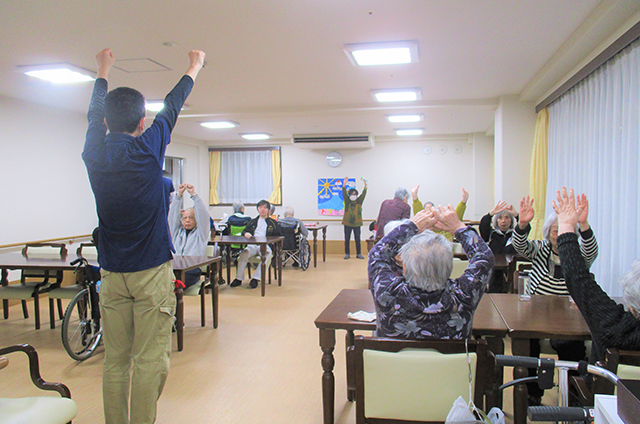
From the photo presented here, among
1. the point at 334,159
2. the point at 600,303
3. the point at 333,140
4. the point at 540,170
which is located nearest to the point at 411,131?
the point at 333,140

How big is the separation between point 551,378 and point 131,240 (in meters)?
1.59

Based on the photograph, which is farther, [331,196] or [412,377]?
[331,196]

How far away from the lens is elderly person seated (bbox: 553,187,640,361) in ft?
5.07

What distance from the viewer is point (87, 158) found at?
5.30 ft

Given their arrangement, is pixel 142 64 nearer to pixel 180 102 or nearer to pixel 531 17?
pixel 180 102

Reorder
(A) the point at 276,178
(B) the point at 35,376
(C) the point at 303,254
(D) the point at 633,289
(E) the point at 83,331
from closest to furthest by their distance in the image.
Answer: (D) the point at 633,289, (B) the point at 35,376, (E) the point at 83,331, (C) the point at 303,254, (A) the point at 276,178

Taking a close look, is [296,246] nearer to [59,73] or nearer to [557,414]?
[59,73]

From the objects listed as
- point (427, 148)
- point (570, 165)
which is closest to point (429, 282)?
point (570, 165)

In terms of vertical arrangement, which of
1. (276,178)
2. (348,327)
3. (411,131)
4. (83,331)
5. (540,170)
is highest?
(411,131)

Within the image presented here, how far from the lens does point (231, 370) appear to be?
10.2 feet

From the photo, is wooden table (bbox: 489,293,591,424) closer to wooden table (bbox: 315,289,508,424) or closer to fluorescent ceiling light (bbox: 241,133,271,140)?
wooden table (bbox: 315,289,508,424)

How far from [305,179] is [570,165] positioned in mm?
6280

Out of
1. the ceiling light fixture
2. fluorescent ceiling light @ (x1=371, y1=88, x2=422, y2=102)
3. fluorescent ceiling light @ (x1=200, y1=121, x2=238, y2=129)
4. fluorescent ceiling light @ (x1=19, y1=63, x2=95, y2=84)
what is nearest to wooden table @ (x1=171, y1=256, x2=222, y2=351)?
fluorescent ceiling light @ (x1=19, y1=63, x2=95, y2=84)

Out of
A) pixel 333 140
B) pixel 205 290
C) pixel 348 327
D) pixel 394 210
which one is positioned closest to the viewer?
pixel 348 327
